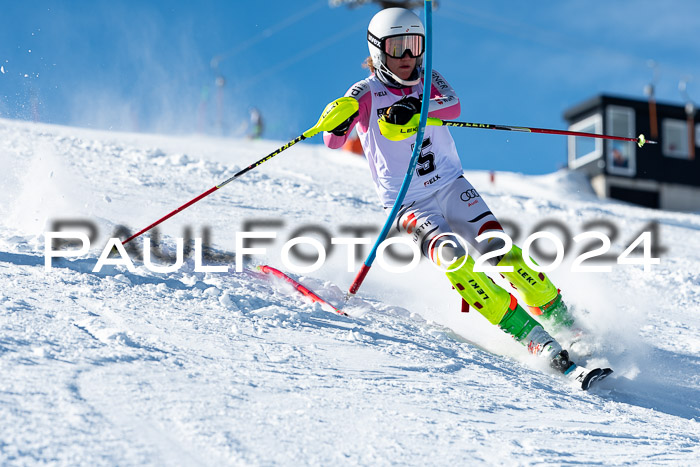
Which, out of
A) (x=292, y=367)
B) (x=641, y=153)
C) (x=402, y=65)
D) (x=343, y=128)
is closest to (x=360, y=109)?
(x=343, y=128)

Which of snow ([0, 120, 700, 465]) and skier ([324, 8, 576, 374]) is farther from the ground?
skier ([324, 8, 576, 374])

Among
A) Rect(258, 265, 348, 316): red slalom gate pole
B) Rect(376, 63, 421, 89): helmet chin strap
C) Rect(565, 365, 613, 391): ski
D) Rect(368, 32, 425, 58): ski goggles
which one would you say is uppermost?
Rect(368, 32, 425, 58): ski goggles

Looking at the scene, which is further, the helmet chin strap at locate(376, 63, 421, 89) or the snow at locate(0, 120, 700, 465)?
the helmet chin strap at locate(376, 63, 421, 89)

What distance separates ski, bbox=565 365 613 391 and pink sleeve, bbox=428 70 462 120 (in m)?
1.52

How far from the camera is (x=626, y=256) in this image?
791 cm

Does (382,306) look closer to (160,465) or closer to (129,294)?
(129,294)

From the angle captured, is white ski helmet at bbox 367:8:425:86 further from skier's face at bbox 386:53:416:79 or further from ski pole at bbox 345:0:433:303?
ski pole at bbox 345:0:433:303

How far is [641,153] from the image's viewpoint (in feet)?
94.2

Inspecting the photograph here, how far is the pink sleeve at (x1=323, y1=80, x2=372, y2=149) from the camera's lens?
457 centimetres

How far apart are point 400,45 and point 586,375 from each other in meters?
1.95

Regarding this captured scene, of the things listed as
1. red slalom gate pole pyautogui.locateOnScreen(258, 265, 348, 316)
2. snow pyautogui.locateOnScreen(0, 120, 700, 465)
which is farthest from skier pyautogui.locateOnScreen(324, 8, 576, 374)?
red slalom gate pole pyautogui.locateOnScreen(258, 265, 348, 316)

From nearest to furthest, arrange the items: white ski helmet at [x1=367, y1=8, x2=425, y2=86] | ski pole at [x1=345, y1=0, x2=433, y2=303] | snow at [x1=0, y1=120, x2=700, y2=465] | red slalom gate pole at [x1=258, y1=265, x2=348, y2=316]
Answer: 1. snow at [x1=0, y1=120, x2=700, y2=465]
2. ski pole at [x1=345, y1=0, x2=433, y2=303]
3. red slalom gate pole at [x1=258, y1=265, x2=348, y2=316]
4. white ski helmet at [x1=367, y1=8, x2=425, y2=86]

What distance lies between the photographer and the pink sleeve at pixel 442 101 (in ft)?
15.1

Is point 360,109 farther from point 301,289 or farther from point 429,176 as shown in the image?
point 301,289
